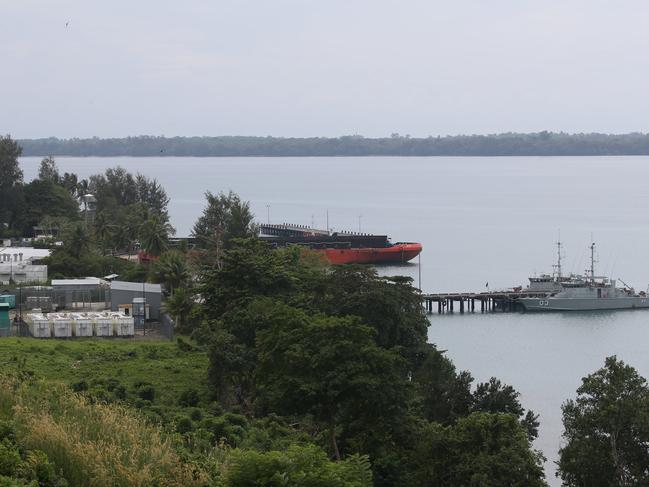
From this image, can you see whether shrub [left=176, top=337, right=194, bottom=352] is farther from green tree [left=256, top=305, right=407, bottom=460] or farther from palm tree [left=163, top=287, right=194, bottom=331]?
green tree [left=256, top=305, right=407, bottom=460]

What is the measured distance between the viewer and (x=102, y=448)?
50.1 feet

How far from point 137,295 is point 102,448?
3030 cm

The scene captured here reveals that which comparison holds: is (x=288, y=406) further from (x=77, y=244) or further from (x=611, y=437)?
(x=77, y=244)

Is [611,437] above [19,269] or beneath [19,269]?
above

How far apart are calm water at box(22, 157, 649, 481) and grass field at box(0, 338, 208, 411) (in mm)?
10569

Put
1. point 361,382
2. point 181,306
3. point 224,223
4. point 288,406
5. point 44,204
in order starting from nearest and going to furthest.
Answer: point 361,382 < point 288,406 < point 181,306 < point 224,223 < point 44,204

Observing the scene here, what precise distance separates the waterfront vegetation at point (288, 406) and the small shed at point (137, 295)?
4.22 meters

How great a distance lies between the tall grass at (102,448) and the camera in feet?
47.6

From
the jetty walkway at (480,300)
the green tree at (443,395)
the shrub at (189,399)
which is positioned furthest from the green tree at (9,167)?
the green tree at (443,395)

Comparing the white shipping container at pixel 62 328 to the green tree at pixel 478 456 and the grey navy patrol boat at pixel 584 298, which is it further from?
the grey navy patrol boat at pixel 584 298

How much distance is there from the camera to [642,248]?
8975 cm

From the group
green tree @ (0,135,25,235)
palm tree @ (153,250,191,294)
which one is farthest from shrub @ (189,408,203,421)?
green tree @ (0,135,25,235)

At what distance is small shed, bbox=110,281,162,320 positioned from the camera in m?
45.1

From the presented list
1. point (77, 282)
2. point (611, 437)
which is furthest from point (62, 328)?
point (611, 437)
